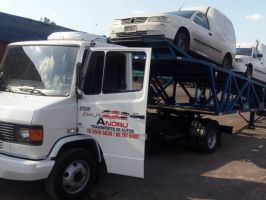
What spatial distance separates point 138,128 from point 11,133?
5.39ft

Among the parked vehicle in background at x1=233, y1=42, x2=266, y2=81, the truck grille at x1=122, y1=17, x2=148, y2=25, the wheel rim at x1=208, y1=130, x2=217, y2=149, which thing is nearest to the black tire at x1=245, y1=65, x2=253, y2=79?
the parked vehicle in background at x1=233, y1=42, x2=266, y2=81

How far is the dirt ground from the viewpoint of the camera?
5.77 m

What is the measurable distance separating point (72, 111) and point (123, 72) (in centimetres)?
103

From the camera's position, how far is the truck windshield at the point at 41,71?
17.3 ft

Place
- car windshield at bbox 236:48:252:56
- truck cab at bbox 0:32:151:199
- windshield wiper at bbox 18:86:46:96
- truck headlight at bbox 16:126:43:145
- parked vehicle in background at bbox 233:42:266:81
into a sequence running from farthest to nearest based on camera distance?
car windshield at bbox 236:48:252:56 < parked vehicle in background at bbox 233:42:266:81 < windshield wiper at bbox 18:86:46:96 < truck cab at bbox 0:32:151:199 < truck headlight at bbox 16:126:43:145

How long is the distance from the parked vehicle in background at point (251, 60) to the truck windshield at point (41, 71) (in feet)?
23.1

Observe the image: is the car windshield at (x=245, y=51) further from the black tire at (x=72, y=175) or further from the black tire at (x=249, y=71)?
the black tire at (x=72, y=175)

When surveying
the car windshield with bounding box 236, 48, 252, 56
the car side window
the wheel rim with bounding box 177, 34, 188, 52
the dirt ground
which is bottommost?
the dirt ground

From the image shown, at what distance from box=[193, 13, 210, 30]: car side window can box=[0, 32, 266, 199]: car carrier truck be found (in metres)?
3.74

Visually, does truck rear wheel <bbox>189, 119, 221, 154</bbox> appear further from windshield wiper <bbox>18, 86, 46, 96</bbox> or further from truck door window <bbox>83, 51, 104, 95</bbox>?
windshield wiper <bbox>18, 86, 46, 96</bbox>

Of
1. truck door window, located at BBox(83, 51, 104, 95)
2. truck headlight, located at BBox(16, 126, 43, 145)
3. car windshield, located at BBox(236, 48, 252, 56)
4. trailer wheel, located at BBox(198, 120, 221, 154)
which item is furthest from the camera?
car windshield, located at BBox(236, 48, 252, 56)

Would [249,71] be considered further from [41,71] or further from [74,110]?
[41,71]

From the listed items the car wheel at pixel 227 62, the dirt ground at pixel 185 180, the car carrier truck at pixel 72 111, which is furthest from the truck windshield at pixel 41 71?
the car wheel at pixel 227 62

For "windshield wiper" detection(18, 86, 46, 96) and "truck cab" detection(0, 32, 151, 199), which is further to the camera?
"windshield wiper" detection(18, 86, 46, 96)
